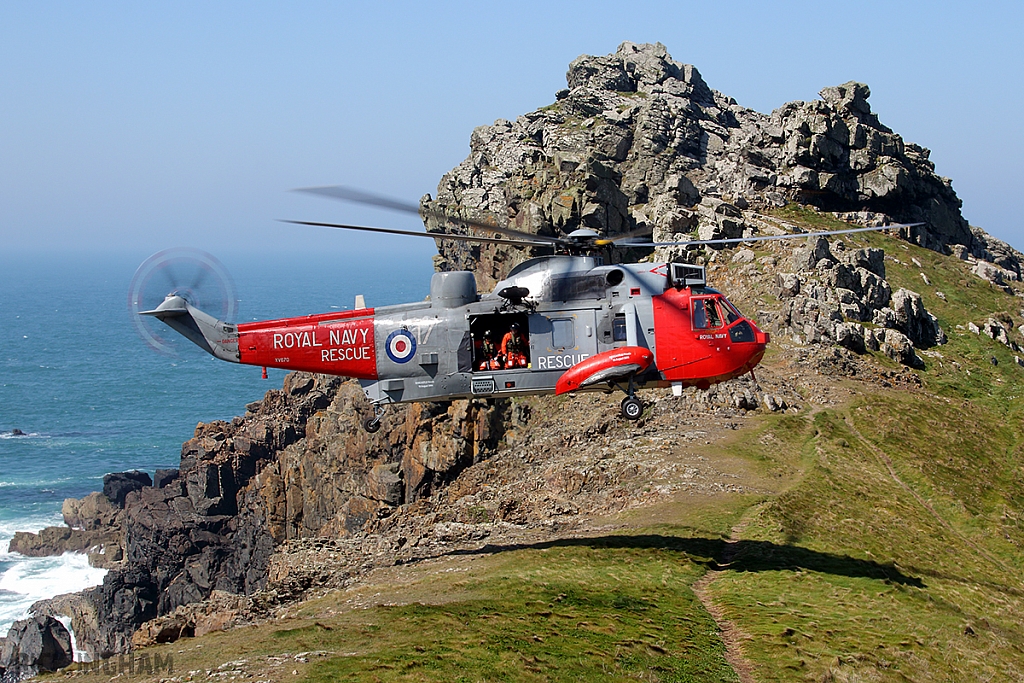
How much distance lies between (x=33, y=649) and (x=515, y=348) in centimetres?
4280

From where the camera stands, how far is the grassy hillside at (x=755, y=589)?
18141 mm

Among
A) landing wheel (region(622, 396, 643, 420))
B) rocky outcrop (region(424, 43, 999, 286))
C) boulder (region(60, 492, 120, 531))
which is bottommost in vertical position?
boulder (region(60, 492, 120, 531))

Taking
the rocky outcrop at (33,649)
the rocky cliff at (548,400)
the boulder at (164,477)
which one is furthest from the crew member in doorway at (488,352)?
the boulder at (164,477)

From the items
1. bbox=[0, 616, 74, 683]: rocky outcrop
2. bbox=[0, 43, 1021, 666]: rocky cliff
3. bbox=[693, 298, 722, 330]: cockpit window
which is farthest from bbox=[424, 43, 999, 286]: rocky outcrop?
bbox=[0, 616, 74, 683]: rocky outcrop

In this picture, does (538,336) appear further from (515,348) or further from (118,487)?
(118,487)

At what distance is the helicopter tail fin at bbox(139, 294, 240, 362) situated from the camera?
28.6 metres

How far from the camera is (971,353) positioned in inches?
2136

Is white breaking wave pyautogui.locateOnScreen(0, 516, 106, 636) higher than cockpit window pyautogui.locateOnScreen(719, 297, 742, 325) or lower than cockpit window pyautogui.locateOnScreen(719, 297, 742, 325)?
lower

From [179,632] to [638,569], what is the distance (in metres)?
14.3

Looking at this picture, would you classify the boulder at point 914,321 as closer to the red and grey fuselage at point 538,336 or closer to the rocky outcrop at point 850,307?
the rocky outcrop at point 850,307

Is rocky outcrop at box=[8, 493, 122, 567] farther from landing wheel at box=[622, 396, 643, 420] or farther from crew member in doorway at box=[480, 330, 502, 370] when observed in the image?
landing wheel at box=[622, 396, 643, 420]

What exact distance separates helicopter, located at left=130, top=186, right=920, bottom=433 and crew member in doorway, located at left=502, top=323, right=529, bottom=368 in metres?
0.03

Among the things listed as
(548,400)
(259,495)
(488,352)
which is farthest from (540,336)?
(259,495)

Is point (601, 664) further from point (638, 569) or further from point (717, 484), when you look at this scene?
point (717, 484)
